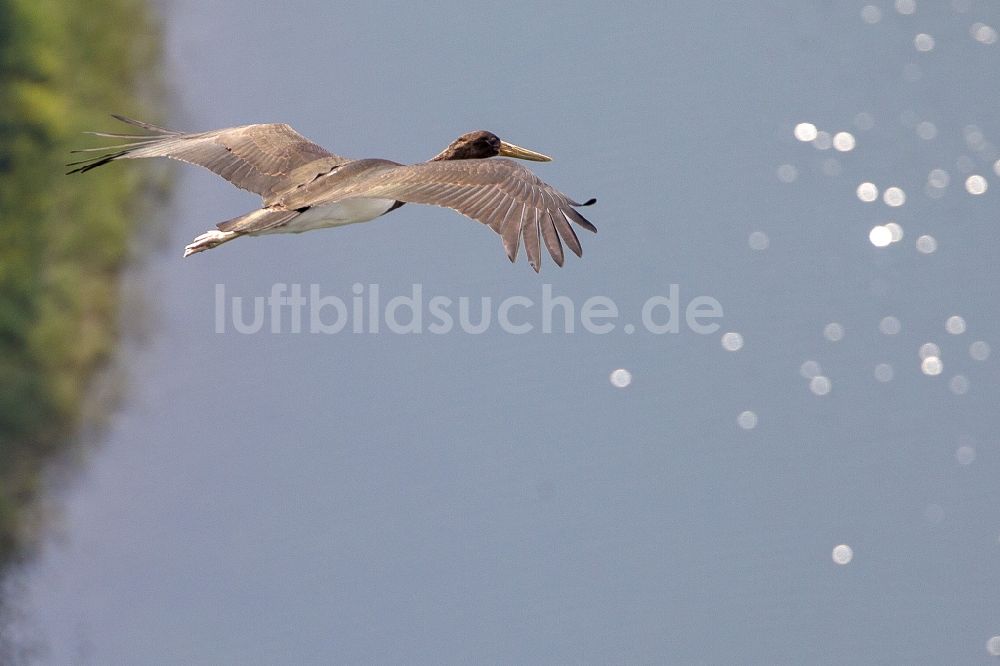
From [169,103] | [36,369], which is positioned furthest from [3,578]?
[169,103]

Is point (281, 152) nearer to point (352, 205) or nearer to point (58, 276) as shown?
point (352, 205)

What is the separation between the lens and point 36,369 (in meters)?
13.6

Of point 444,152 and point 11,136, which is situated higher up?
point 11,136

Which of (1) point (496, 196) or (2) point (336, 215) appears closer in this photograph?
(1) point (496, 196)

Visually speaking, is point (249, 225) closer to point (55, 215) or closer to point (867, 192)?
point (55, 215)

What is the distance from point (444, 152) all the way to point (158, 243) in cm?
588

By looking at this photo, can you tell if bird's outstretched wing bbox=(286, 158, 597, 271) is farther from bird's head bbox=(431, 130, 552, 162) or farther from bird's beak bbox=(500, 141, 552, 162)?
bird's beak bbox=(500, 141, 552, 162)

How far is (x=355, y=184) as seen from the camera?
25.9 feet

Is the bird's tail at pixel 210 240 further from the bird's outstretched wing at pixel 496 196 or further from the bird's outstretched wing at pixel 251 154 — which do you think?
the bird's outstretched wing at pixel 496 196

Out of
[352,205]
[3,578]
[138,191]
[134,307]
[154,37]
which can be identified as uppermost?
[154,37]

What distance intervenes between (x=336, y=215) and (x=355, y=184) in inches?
16.8

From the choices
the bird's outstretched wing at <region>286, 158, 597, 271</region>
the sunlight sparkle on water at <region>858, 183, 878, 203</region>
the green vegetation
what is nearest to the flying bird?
the bird's outstretched wing at <region>286, 158, 597, 271</region>

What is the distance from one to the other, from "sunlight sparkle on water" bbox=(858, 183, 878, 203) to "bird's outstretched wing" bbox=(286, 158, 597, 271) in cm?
683

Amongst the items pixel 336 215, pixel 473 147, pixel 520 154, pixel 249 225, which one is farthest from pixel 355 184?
pixel 520 154
